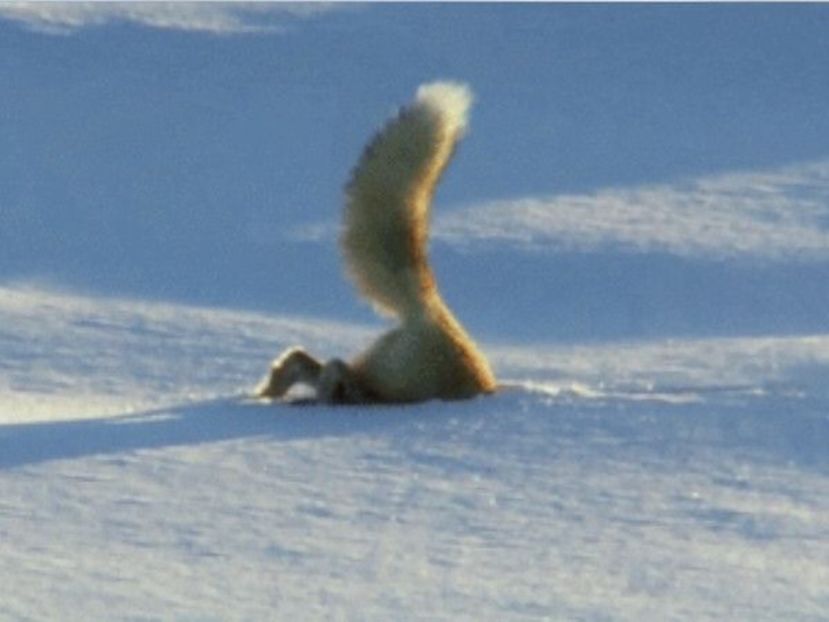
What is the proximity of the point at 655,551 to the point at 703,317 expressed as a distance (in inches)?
195

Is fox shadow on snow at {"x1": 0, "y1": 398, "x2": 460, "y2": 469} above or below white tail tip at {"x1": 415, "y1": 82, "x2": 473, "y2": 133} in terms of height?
below

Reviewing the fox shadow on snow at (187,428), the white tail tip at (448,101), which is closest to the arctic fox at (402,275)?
the white tail tip at (448,101)

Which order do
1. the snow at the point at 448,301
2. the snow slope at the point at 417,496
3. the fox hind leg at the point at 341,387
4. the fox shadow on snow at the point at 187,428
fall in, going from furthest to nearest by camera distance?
the fox hind leg at the point at 341,387 → the fox shadow on snow at the point at 187,428 → the snow at the point at 448,301 → the snow slope at the point at 417,496

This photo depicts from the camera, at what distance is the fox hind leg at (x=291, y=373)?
25.0ft

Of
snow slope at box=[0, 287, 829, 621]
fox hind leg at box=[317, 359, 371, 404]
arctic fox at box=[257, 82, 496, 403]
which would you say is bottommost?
snow slope at box=[0, 287, 829, 621]

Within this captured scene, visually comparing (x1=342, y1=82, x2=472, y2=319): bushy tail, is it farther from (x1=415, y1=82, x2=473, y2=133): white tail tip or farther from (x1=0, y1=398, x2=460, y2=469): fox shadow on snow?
(x1=0, y1=398, x2=460, y2=469): fox shadow on snow

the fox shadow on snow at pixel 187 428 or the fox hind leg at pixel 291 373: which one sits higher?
the fox hind leg at pixel 291 373

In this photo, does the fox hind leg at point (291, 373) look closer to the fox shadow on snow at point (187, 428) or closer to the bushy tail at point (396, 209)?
the fox shadow on snow at point (187, 428)

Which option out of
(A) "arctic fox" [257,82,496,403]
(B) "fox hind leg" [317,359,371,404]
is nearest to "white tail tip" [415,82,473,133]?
(A) "arctic fox" [257,82,496,403]

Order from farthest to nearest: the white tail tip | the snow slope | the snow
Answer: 1. the white tail tip
2. the snow
3. the snow slope

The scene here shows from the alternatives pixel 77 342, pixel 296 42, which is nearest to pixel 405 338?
pixel 77 342

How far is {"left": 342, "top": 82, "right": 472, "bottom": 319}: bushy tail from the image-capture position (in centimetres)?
755

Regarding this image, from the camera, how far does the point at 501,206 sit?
12523mm

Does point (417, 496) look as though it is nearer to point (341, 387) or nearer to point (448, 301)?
point (341, 387)
